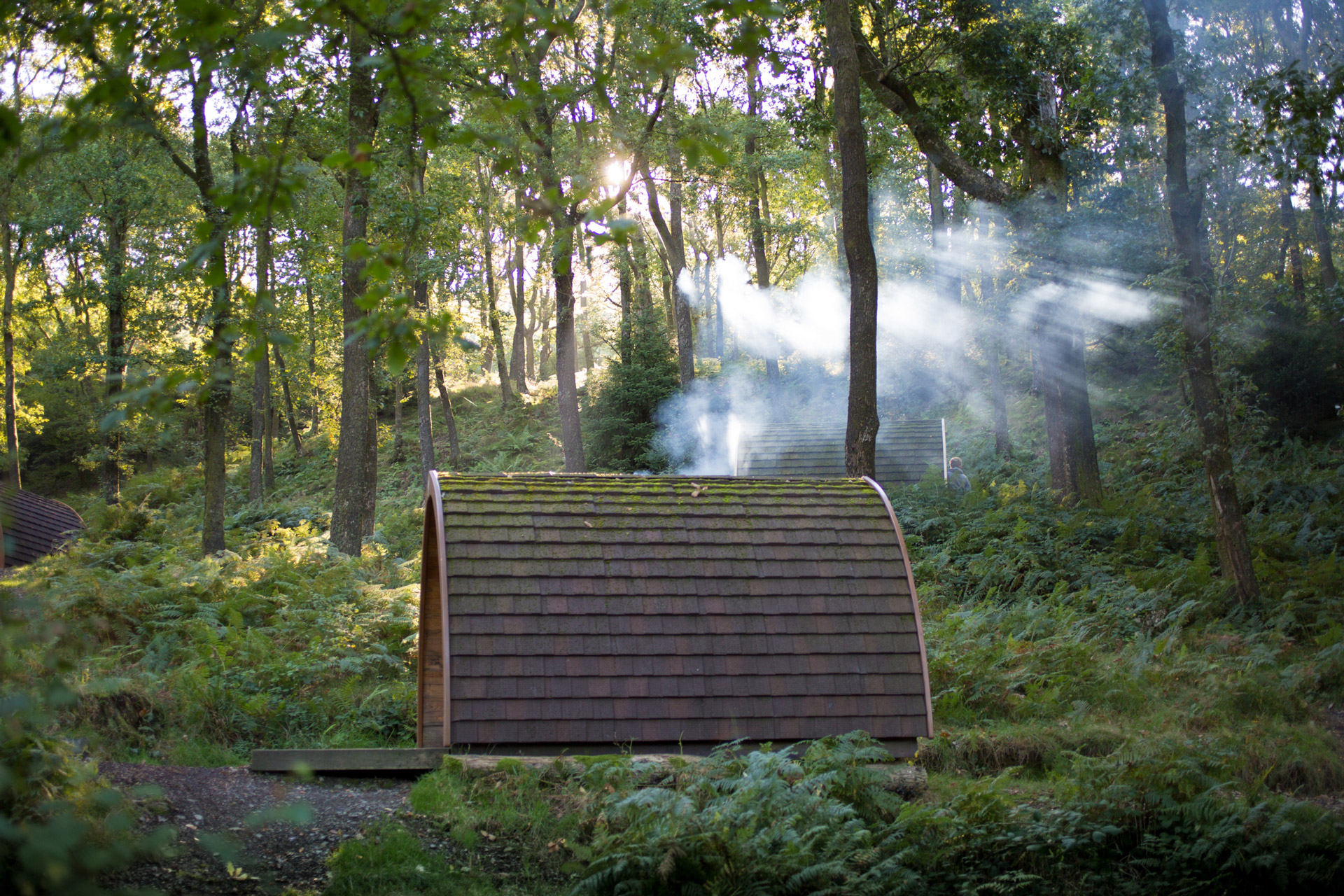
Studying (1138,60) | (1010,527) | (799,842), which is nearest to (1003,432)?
(1010,527)

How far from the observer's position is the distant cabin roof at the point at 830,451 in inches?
693

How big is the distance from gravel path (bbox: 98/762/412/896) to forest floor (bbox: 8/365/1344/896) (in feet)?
0.07

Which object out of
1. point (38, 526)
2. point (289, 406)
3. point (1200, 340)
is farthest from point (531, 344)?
point (1200, 340)

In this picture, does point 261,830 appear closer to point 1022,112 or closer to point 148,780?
point 148,780

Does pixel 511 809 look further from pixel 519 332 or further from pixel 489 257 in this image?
pixel 519 332

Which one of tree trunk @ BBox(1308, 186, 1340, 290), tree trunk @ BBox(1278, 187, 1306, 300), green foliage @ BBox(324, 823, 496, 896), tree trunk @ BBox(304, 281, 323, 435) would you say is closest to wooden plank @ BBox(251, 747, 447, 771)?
green foliage @ BBox(324, 823, 496, 896)

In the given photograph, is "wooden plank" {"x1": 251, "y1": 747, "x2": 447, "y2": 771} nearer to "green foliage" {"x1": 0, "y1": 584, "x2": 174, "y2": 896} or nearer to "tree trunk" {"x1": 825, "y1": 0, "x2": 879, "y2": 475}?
"green foliage" {"x1": 0, "y1": 584, "x2": 174, "y2": 896}

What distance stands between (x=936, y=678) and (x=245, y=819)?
6798 mm

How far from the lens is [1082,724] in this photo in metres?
7.65

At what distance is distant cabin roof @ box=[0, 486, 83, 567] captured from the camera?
48.7 ft

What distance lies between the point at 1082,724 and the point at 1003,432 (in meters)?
14.9

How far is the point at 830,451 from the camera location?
1794 cm

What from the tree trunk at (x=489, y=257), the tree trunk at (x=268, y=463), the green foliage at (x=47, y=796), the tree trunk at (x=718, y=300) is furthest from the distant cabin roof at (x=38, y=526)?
the tree trunk at (x=718, y=300)

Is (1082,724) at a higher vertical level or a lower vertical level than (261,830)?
lower
